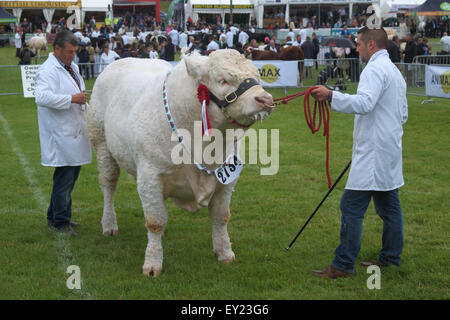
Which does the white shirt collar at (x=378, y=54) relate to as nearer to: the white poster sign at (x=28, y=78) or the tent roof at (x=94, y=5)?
the white poster sign at (x=28, y=78)

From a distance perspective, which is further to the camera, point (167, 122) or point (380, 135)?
point (167, 122)

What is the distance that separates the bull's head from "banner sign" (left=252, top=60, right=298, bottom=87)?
14.1 meters

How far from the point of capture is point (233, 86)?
4574mm

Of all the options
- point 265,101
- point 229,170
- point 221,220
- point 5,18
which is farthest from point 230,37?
point 265,101

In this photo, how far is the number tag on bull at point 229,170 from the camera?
17.1 feet

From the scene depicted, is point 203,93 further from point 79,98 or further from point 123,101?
point 79,98

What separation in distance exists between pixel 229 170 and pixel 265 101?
1.14 metres

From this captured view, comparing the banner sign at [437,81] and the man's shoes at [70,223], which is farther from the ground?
the banner sign at [437,81]

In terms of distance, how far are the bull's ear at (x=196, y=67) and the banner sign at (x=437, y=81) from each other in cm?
1208

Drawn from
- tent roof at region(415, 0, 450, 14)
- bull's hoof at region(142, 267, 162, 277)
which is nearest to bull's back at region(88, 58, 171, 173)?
bull's hoof at region(142, 267, 162, 277)

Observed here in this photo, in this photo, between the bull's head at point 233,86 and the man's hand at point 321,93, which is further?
the man's hand at point 321,93

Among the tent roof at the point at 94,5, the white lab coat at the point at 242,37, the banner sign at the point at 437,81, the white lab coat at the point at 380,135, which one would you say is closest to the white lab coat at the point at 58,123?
the white lab coat at the point at 380,135

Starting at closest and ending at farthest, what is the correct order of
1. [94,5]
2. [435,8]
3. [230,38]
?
[435,8]
[230,38]
[94,5]
